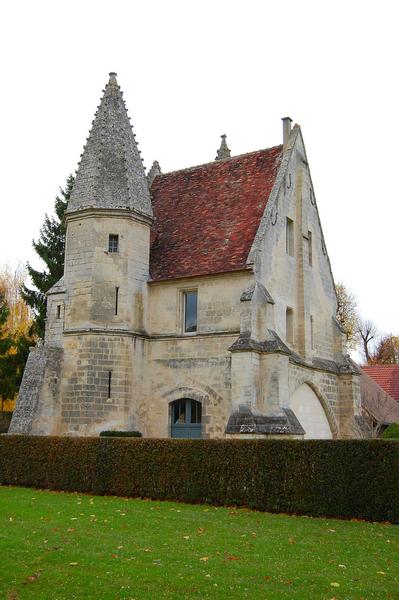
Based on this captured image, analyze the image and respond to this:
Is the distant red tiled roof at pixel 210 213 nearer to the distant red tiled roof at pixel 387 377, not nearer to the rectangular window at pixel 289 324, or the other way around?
the rectangular window at pixel 289 324

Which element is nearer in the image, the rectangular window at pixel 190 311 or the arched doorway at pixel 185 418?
the arched doorway at pixel 185 418

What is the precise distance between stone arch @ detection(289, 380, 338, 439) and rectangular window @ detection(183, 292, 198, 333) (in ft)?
14.3

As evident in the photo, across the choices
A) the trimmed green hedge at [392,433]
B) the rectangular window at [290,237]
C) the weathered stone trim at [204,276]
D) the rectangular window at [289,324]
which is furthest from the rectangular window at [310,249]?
the trimmed green hedge at [392,433]

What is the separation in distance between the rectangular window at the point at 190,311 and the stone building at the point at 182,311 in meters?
0.04

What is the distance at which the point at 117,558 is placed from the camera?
9.59 m

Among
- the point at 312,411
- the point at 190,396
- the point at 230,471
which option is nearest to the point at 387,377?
the point at 312,411

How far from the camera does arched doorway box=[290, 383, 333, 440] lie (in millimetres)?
24938

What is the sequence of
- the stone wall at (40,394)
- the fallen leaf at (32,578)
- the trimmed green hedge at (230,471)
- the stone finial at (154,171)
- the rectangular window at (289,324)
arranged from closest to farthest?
the fallen leaf at (32,578), the trimmed green hedge at (230,471), the stone wall at (40,394), the rectangular window at (289,324), the stone finial at (154,171)

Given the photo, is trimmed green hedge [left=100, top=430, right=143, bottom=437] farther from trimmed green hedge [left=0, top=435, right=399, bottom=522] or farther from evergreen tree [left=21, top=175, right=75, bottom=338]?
evergreen tree [left=21, top=175, right=75, bottom=338]

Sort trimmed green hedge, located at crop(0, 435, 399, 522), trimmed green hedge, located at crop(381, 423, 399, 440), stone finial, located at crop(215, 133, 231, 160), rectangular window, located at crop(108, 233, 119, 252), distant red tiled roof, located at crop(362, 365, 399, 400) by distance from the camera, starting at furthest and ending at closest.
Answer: distant red tiled roof, located at crop(362, 365, 399, 400), stone finial, located at crop(215, 133, 231, 160), trimmed green hedge, located at crop(381, 423, 399, 440), rectangular window, located at crop(108, 233, 119, 252), trimmed green hedge, located at crop(0, 435, 399, 522)

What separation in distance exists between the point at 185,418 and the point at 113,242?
22.2 ft

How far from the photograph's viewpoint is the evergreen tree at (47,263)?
35.2 metres

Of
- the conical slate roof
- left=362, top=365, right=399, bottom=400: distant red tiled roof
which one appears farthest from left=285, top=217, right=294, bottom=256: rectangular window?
left=362, top=365, right=399, bottom=400: distant red tiled roof

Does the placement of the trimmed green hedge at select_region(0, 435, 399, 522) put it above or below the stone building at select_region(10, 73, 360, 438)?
below
